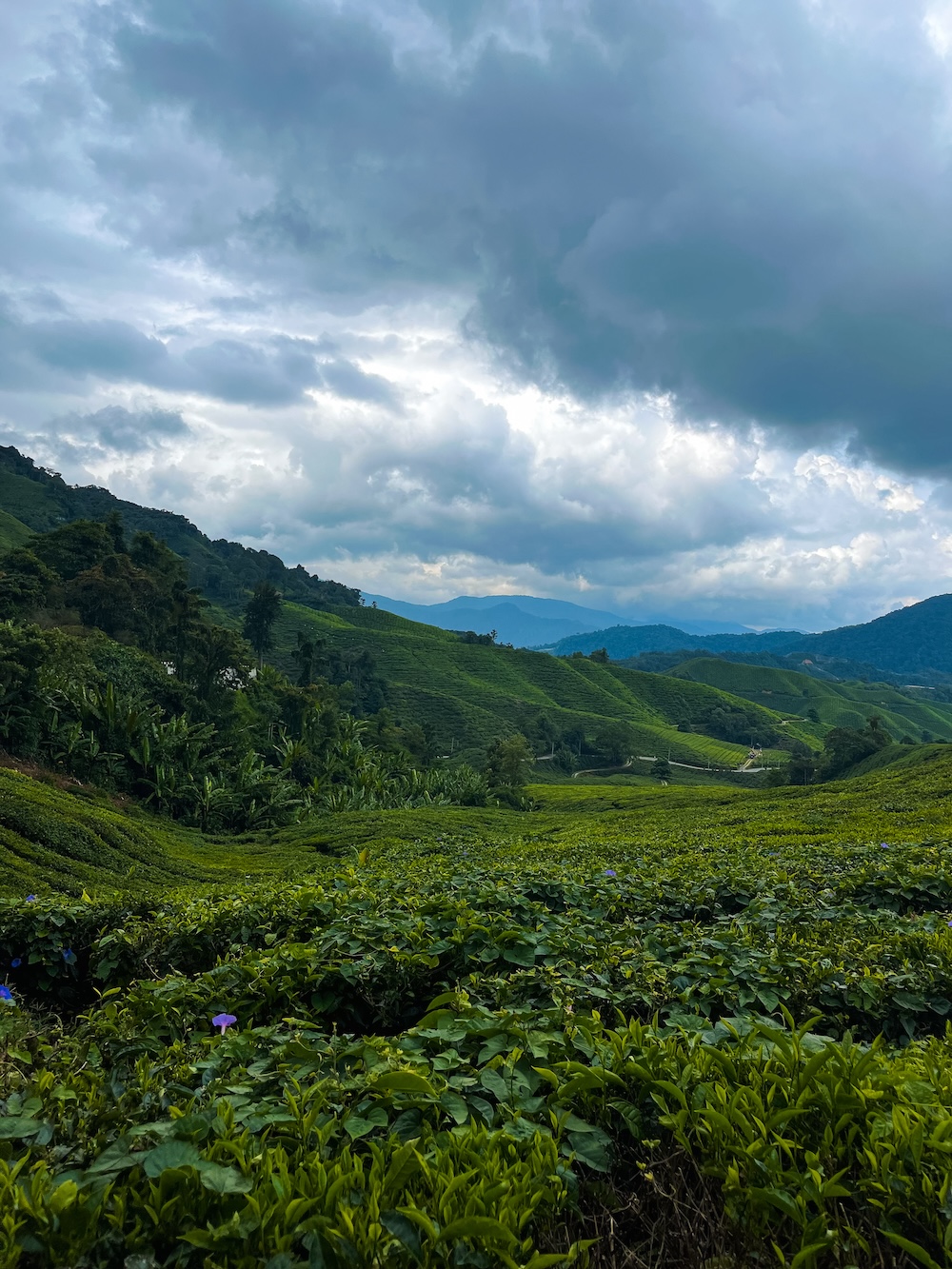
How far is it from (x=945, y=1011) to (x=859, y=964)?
475 millimetres

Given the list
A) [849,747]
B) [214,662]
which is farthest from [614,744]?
[214,662]

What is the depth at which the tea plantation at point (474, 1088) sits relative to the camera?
2057mm

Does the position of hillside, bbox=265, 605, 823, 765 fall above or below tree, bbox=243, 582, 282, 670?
below

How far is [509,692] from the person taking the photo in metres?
118

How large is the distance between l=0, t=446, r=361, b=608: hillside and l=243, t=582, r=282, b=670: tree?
32928mm

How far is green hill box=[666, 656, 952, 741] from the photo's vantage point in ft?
508

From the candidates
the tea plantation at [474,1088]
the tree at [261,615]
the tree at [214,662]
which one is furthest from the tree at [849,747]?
the tea plantation at [474,1088]

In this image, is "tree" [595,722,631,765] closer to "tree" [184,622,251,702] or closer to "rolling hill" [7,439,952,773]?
"rolling hill" [7,439,952,773]

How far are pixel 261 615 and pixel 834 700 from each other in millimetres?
147728

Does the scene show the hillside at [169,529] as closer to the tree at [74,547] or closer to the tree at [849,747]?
the tree at [74,547]

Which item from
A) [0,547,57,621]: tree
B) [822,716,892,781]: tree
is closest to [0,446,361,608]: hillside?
[0,547,57,621]: tree

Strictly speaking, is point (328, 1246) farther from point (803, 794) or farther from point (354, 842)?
point (803, 794)

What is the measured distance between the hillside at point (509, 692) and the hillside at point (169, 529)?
13.2 m

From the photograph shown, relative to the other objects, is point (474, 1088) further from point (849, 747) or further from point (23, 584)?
→ point (849, 747)
